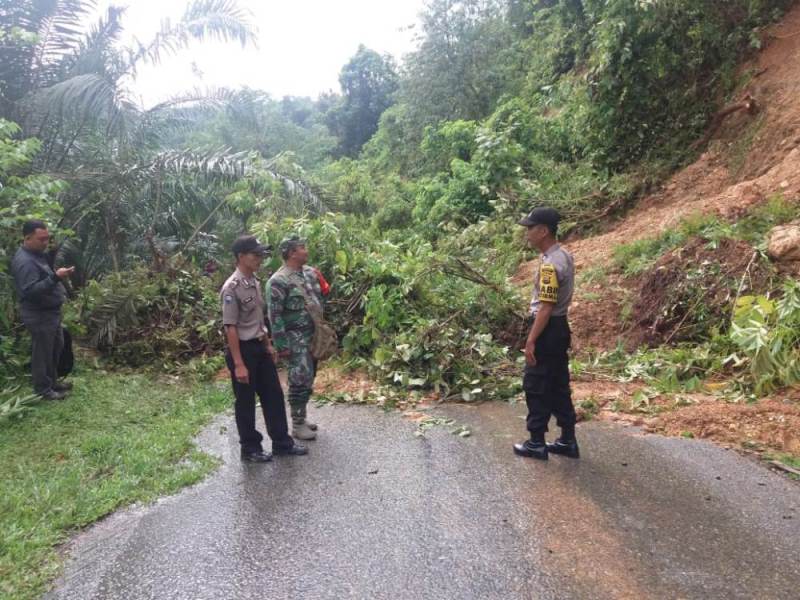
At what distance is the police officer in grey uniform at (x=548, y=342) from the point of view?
12.5 ft

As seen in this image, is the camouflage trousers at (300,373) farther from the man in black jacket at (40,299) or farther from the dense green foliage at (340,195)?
the man in black jacket at (40,299)

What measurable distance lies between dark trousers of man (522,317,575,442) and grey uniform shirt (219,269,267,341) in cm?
192

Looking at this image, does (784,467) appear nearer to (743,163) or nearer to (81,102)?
(743,163)

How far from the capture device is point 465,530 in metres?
3.24

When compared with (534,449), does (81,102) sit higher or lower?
higher

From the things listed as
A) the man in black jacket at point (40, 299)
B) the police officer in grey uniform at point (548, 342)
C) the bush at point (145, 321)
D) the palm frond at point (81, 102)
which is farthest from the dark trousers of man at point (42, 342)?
the police officer in grey uniform at point (548, 342)

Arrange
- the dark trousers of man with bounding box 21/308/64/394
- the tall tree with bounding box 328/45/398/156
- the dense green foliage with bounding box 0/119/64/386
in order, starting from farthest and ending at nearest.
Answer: the tall tree with bounding box 328/45/398/156
the dense green foliage with bounding box 0/119/64/386
the dark trousers of man with bounding box 21/308/64/394

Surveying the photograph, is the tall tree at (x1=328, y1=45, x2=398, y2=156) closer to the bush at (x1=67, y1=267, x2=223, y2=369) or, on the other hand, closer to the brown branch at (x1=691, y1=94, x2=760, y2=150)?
the brown branch at (x1=691, y1=94, x2=760, y2=150)

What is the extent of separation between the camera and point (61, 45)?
952cm

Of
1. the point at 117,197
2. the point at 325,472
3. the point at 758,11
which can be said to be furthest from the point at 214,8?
the point at 758,11

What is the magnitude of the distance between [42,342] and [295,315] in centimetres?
299

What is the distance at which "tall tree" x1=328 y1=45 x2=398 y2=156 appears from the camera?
32406mm

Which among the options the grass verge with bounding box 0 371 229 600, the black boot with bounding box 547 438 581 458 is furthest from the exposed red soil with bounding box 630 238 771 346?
the grass verge with bounding box 0 371 229 600

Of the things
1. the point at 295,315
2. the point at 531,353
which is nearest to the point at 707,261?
the point at 531,353
